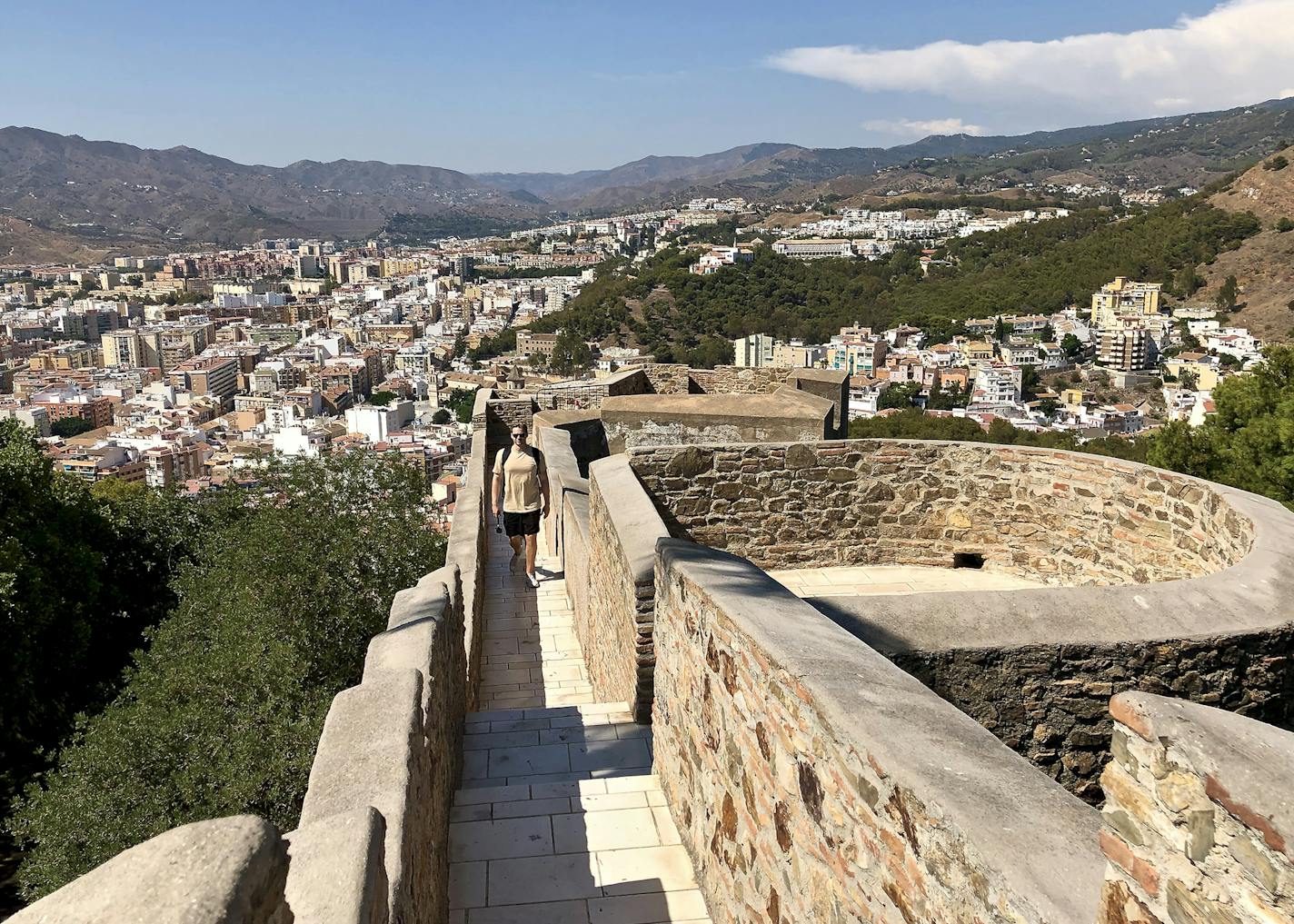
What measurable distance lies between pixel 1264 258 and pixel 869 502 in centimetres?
9257

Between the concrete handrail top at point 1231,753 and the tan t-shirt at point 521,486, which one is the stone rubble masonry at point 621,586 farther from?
the concrete handrail top at point 1231,753

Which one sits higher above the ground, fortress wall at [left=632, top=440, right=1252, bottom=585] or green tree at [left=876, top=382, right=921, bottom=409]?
fortress wall at [left=632, top=440, right=1252, bottom=585]

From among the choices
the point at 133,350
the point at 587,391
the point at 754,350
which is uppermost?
the point at 587,391

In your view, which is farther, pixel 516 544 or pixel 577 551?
pixel 516 544

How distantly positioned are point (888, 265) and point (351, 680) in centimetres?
11851

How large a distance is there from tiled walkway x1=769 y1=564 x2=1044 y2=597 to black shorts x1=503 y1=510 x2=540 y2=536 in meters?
2.02

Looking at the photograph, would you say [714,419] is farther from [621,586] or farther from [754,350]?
[754,350]

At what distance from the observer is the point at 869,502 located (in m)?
5.14

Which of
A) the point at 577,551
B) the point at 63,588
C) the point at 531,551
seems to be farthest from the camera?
the point at 63,588

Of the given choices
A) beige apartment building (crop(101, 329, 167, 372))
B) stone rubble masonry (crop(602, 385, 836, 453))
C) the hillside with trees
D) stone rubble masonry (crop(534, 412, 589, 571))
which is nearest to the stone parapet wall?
stone rubble masonry (crop(534, 412, 589, 571))

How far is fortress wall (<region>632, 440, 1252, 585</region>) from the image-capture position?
4.87 metres

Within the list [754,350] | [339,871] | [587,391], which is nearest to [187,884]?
[339,871]

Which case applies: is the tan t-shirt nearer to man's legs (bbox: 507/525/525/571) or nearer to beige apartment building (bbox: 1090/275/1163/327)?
man's legs (bbox: 507/525/525/571)

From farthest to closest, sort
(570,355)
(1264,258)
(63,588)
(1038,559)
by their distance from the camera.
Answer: (570,355) → (1264,258) → (63,588) → (1038,559)
